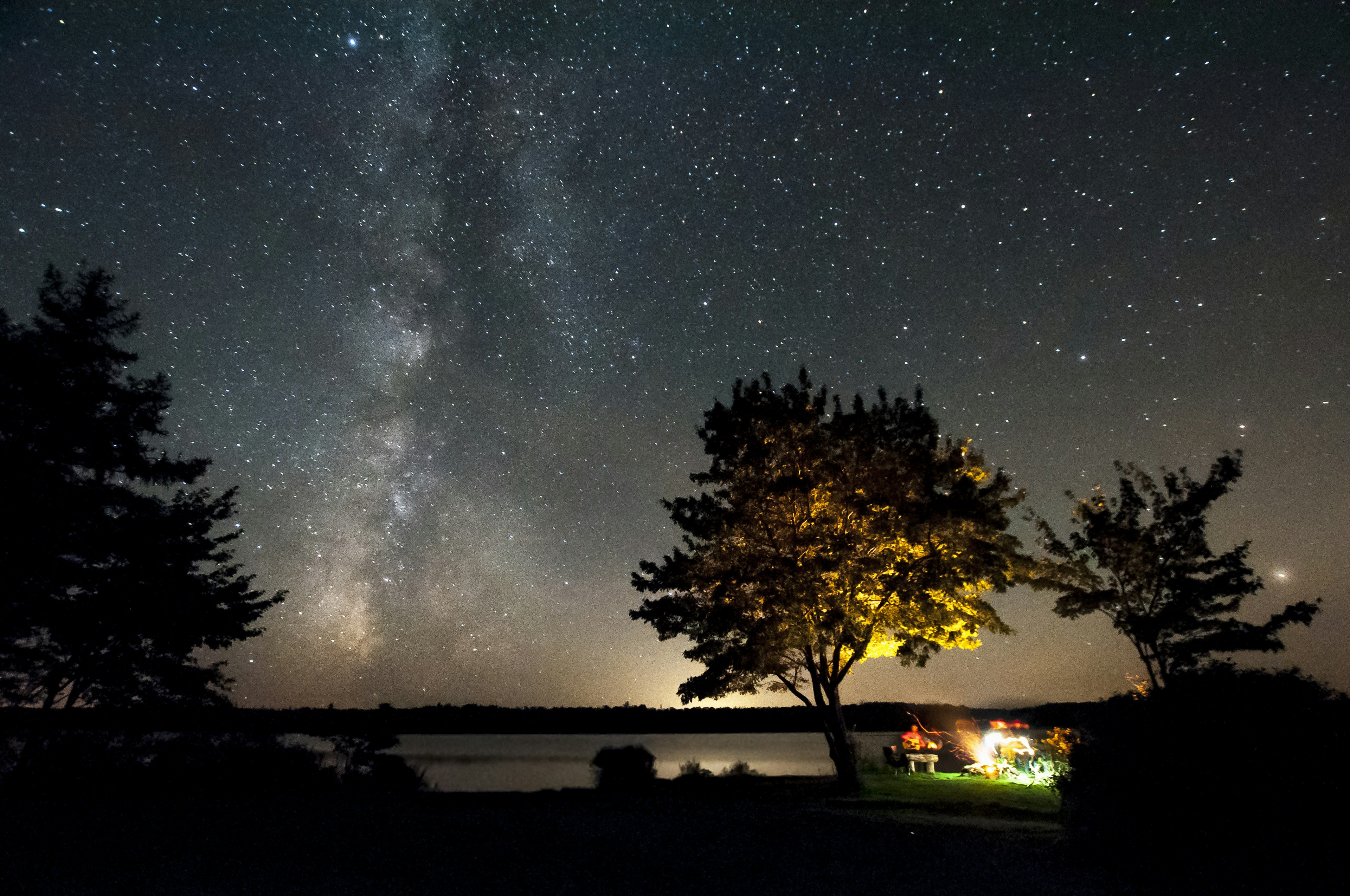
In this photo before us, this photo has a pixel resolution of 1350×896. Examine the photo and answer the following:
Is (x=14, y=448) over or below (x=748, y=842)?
over

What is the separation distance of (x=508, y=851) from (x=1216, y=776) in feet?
29.1

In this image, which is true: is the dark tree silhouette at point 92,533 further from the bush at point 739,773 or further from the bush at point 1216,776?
the bush at point 1216,776

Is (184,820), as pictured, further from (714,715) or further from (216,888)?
(714,715)

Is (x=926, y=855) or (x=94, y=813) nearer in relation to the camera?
(x=926, y=855)

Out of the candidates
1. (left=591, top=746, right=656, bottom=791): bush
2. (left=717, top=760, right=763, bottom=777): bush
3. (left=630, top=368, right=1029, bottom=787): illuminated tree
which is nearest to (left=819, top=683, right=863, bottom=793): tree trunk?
(left=630, top=368, right=1029, bottom=787): illuminated tree

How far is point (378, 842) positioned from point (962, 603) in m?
15.5

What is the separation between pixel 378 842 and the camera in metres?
8.75

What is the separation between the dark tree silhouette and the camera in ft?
53.0

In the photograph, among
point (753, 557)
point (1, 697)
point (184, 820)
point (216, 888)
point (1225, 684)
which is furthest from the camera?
point (753, 557)

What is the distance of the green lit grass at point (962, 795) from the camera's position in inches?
530

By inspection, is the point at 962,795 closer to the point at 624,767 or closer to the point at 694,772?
the point at 694,772

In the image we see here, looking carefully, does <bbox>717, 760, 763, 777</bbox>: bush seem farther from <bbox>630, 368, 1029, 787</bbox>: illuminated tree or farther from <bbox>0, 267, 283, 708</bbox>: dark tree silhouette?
<bbox>0, 267, 283, 708</bbox>: dark tree silhouette

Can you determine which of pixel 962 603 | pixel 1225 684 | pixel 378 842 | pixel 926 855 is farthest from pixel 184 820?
pixel 962 603

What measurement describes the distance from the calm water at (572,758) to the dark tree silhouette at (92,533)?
8107mm
